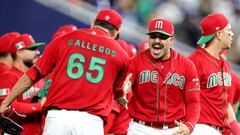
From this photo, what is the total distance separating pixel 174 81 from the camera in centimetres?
871

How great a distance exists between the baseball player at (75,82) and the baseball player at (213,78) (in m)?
1.61

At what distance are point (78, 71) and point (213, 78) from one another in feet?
6.60

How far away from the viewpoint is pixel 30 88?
982 centimetres

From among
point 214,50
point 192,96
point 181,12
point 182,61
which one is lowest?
point 192,96

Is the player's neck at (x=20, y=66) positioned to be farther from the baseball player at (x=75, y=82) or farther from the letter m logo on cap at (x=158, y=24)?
the letter m logo on cap at (x=158, y=24)

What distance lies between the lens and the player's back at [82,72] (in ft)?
26.2

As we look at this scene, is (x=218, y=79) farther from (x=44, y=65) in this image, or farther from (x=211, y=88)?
(x=44, y=65)

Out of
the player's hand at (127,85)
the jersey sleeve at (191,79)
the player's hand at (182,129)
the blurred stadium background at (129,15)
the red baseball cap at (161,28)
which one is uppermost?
the blurred stadium background at (129,15)

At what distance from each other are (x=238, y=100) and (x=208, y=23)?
1555 millimetres

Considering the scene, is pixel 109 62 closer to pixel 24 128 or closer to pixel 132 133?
pixel 132 133

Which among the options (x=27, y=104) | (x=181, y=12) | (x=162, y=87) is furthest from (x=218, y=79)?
(x=181, y=12)

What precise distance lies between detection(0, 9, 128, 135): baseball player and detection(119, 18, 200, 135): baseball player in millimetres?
621

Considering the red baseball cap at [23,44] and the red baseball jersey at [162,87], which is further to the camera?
the red baseball cap at [23,44]

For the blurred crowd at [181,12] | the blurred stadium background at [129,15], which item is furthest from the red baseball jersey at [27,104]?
the blurred crowd at [181,12]
